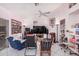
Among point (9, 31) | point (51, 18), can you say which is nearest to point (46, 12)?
point (51, 18)

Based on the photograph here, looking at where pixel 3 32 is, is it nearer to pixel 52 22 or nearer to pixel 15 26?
pixel 15 26

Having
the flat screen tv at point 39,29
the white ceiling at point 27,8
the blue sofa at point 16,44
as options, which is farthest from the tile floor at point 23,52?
the white ceiling at point 27,8

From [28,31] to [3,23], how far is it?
0.58 metres

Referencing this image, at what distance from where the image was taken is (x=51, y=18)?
9.09 ft

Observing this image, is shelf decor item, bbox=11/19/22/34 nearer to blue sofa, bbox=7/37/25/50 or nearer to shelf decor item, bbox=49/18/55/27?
blue sofa, bbox=7/37/25/50

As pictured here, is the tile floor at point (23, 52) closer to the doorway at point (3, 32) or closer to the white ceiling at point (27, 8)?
the doorway at point (3, 32)

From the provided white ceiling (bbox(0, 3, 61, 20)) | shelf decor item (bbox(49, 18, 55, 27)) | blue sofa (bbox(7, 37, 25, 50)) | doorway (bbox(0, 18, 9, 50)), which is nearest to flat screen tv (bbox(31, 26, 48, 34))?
shelf decor item (bbox(49, 18, 55, 27))

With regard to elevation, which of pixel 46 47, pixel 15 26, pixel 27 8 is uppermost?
pixel 27 8

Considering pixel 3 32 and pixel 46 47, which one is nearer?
pixel 3 32

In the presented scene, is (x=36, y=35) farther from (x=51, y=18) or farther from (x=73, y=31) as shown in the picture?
(x=73, y=31)

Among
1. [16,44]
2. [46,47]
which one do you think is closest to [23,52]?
[16,44]

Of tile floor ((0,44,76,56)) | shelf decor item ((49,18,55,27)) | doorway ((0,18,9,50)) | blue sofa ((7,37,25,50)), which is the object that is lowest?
tile floor ((0,44,76,56))

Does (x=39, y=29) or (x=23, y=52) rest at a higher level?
(x=39, y=29)

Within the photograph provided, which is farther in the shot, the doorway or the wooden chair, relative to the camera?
the wooden chair
